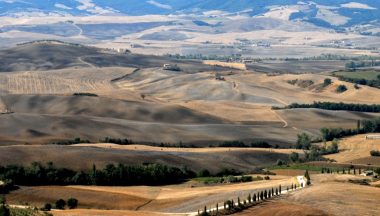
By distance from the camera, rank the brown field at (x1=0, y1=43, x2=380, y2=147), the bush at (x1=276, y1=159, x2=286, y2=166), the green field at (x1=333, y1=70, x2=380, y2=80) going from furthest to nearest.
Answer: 1. the green field at (x1=333, y1=70, x2=380, y2=80)
2. the brown field at (x1=0, y1=43, x2=380, y2=147)
3. the bush at (x1=276, y1=159, x2=286, y2=166)

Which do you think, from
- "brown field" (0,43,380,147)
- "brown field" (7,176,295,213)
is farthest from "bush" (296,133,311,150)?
"brown field" (7,176,295,213)

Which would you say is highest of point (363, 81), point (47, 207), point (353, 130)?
point (363, 81)

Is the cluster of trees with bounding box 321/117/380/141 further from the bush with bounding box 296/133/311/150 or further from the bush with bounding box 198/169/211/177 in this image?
the bush with bounding box 198/169/211/177

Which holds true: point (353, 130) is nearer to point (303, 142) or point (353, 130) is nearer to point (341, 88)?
point (303, 142)

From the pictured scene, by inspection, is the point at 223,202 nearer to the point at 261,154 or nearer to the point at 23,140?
the point at 261,154

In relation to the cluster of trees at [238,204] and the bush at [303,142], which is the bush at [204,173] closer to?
the cluster of trees at [238,204]

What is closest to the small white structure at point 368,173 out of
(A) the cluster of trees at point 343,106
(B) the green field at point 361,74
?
(A) the cluster of trees at point 343,106

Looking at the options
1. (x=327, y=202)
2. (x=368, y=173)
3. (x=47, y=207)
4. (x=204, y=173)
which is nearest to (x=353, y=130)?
(x=204, y=173)
